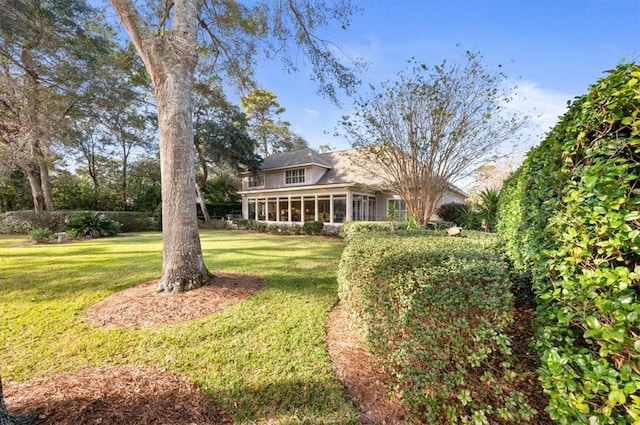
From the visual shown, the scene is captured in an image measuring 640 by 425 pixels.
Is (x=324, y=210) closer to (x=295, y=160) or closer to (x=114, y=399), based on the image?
(x=295, y=160)

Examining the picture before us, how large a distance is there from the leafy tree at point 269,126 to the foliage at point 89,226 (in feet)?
54.9

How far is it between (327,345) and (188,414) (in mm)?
1610

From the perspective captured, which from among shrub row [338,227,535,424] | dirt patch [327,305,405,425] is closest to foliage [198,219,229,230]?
dirt patch [327,305,405,425]

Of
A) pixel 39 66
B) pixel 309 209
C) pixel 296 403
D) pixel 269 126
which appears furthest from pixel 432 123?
pixel 269 126

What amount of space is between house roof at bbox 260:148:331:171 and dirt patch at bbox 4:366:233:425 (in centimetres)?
1729

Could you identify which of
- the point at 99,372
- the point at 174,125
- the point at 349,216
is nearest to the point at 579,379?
the point at 99,372

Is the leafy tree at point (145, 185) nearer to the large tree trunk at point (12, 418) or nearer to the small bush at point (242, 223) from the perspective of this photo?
the small bush at point (242, 223)

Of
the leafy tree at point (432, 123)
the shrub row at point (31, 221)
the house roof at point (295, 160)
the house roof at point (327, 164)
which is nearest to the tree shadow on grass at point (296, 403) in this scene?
the leafy tree at point (432, 123)

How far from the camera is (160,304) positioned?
4.11 m

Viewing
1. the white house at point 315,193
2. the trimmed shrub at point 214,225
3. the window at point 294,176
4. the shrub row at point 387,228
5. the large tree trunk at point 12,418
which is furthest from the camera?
the trimmed shrub at point 214,225

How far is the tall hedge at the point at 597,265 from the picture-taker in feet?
3.93

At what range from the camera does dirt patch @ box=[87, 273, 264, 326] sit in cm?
374

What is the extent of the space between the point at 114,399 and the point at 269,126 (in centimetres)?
2969

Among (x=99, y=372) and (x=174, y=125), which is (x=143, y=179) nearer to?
(x=174, y=125)
